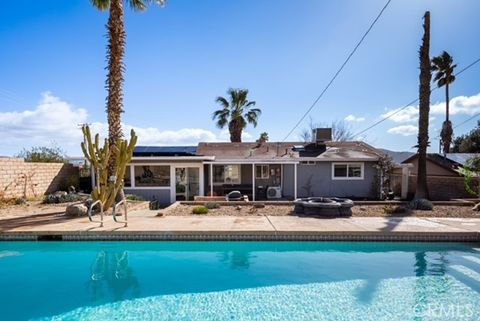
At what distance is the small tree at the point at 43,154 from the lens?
2259cm

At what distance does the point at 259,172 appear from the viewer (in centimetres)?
1973

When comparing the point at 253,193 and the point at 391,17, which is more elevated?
the point at 391,17

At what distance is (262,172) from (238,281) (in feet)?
42.5

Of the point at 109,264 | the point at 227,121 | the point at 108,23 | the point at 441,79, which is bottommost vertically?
the point at 109,264

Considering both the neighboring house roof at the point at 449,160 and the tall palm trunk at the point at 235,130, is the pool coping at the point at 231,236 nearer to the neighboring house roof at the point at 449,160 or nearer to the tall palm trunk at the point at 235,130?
the neighboring house roof at the point at 449,160

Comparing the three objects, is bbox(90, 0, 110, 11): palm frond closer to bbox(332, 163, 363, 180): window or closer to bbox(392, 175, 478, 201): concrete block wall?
bbox(332, 163, 363, 180): window

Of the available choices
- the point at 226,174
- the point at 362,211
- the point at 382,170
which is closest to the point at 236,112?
the point at 226,174

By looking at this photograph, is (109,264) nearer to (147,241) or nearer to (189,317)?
(147,241)

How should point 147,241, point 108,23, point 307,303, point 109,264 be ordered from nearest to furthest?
point 307,303 < point 109,264 < point 147,241 < point 108,23

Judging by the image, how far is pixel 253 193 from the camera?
1755cm

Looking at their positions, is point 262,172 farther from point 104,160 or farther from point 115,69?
point 115,69

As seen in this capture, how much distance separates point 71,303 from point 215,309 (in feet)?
9.33

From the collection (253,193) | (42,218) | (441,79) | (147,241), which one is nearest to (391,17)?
(253,193)

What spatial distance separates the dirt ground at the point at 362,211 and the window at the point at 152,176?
399 centimetres
